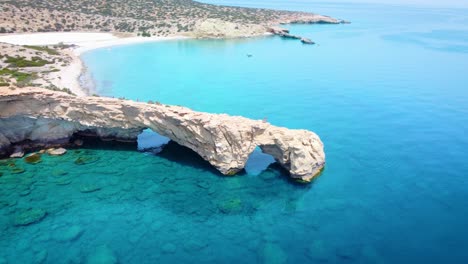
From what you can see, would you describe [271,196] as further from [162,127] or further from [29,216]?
[29,216]

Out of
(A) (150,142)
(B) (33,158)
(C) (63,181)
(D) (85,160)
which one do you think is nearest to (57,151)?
(B) (33,158)

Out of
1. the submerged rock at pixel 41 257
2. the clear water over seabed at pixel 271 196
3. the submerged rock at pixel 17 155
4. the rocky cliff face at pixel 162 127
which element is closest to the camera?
the submerged rock at pixel 41 257

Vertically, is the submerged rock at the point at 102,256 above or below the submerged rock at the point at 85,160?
below

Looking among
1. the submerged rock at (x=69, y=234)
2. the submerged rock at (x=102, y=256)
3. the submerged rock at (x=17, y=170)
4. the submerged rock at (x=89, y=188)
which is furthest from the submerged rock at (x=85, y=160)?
the submerged rock at (x=102, y=256)

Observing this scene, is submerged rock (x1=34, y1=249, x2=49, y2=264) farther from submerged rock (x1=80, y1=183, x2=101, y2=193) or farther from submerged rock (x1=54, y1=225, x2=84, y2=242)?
submerged rock (x1=80, y1=183, x2=101, y2=193)

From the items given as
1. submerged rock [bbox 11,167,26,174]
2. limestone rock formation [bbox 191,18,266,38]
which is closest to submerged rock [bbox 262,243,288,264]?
submerged rock [bbox 11,167,26,174]

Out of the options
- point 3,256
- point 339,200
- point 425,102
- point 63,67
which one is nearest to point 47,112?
point 3,256

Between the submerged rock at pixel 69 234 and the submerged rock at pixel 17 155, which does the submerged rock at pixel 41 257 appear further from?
the submerged rock at pixel 17 155
